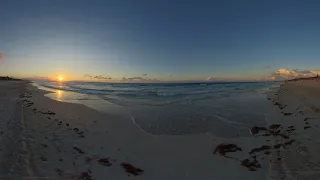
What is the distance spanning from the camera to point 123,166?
666 centimetres

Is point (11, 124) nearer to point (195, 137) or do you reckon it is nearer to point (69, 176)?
point (69, 176)

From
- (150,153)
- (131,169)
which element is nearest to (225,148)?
(150,153)

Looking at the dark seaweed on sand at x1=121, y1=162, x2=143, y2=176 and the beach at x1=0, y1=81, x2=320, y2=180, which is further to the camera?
the dark seaweed on sand at x1=121, y1=162, x2=143, y2=176

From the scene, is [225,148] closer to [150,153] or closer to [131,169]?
[150,153]

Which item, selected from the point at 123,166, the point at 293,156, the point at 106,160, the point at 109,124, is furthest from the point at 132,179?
the point at 109,124

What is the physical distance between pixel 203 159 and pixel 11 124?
9123 mm

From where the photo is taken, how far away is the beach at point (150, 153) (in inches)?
241

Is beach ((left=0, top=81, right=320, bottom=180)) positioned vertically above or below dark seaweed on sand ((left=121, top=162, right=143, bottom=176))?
above

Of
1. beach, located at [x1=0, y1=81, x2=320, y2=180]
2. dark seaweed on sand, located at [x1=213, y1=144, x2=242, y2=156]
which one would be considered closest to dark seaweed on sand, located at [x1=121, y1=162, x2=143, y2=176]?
beach, located at [x1=0, y1=81, x2=320, y2=180]

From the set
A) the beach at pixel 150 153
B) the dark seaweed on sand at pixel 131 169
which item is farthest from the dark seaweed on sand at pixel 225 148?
the dark seaweed on sand at pixel 131 169

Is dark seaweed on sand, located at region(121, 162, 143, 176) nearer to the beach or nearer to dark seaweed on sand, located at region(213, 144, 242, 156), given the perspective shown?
the beach

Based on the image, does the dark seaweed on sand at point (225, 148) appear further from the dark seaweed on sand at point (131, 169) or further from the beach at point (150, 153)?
the dark seaweed on sand at point (131, 169)

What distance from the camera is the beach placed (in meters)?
6.13

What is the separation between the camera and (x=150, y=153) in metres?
7.78
